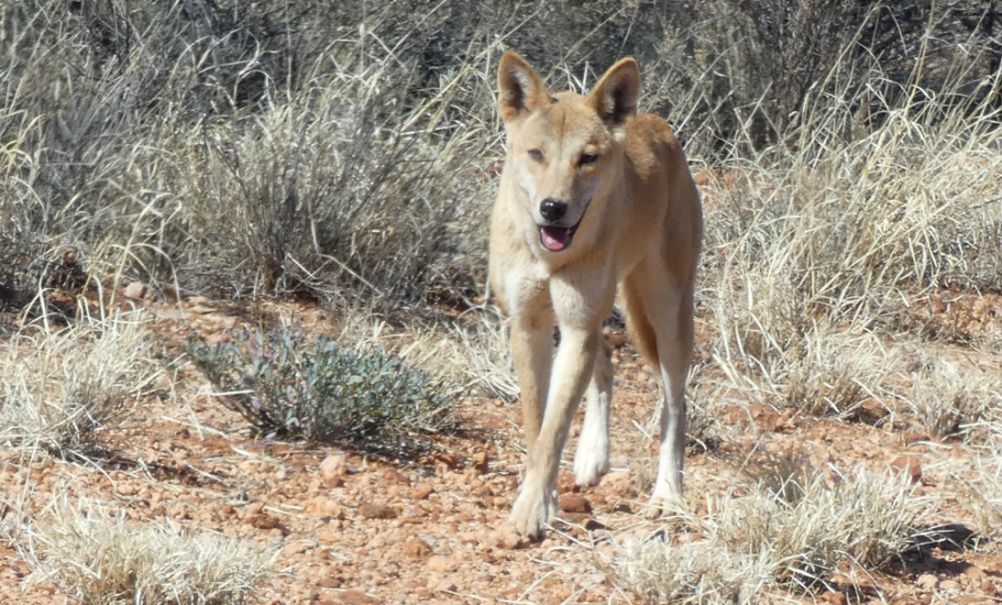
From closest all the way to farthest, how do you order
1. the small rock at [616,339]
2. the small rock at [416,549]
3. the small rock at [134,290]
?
the small rock at [416,549]
the small rock at [134,290]
the small rock at [616,339]

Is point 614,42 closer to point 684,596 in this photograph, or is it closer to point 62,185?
point 62,185

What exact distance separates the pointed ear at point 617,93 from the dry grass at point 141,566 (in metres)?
2.35

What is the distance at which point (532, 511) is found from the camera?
16.9 ft

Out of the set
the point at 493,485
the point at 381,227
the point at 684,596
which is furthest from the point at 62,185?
the point at 684,596

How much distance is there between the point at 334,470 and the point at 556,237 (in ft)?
4.19

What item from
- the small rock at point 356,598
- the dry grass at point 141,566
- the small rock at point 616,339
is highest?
the dry grass at point 141,566

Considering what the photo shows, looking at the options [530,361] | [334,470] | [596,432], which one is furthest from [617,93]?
[334,470]

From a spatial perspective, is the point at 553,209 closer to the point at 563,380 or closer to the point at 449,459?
the point at 563,380

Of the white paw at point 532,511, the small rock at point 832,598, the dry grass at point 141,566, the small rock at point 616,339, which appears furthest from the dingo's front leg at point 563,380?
the small rock at point 616,339

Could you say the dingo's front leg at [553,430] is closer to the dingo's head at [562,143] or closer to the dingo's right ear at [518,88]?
the dingo's head at [562,143]

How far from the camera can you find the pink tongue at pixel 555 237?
17.1 ft

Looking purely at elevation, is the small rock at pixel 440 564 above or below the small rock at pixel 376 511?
above

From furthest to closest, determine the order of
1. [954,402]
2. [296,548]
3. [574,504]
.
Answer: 1. [954,402]
2. [574,504]
3. [296,548]

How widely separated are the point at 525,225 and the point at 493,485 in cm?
111
